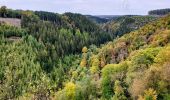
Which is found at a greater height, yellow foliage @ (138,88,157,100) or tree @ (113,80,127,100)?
yellow foliage @ (138,88,157,100)

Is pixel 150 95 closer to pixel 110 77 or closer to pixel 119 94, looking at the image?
pixel 119 94

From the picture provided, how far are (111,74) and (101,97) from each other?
407 inches

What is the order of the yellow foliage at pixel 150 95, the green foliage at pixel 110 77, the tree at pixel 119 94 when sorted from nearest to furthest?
the yellow foliage at pixel 150 95 < the tree at pixel 119 94 < the green foliage at pixel 110 77

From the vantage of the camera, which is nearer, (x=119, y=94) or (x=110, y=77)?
(x=119, y=94)

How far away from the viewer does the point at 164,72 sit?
110 m

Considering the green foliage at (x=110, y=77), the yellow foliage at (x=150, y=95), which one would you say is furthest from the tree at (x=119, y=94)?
the yellow foliage at (x=150, y=95)

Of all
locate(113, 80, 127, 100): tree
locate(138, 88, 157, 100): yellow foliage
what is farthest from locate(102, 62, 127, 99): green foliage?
locate(138, 88, 157, 100): yellow foliage

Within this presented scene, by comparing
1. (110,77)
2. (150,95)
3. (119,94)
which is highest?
(150,95)

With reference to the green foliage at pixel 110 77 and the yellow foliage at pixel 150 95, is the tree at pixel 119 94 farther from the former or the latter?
the yellow foliage at pixel 150 95

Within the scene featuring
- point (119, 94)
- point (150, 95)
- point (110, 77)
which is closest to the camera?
point (150, 95)

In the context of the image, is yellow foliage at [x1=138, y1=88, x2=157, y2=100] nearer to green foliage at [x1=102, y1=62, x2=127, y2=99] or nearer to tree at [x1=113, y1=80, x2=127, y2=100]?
tree at [x1=113, y1=80, x2=127, y2=100]

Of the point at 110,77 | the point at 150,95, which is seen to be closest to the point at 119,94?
the point at 150,95

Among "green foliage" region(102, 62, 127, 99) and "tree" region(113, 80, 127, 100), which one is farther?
"green foliage" region(102, 62, 127, 99)

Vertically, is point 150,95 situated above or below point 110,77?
above
